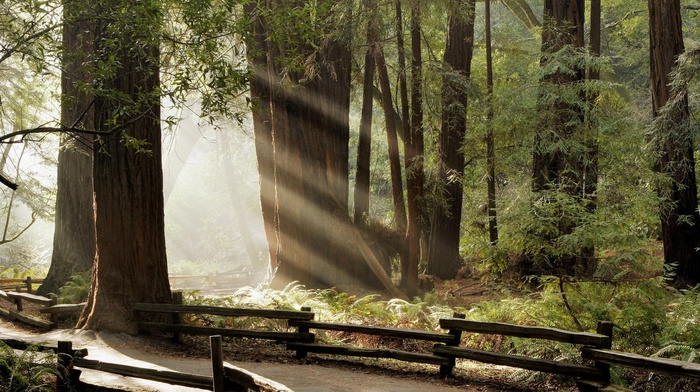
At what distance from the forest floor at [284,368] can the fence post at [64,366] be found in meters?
0.28

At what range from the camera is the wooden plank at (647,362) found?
786cm

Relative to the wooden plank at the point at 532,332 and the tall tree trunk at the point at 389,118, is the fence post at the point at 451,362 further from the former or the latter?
the tall tree trunk at the point at 389,118

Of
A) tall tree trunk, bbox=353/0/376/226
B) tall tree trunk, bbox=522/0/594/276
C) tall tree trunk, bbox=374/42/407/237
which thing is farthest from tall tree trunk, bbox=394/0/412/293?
tall tree trunk, bbox=522/0/594/276

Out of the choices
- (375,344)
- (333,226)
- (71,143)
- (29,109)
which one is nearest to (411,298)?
(333,226)

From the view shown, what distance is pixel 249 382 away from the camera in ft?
28.2

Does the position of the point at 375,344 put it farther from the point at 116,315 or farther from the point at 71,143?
the point at 71,143

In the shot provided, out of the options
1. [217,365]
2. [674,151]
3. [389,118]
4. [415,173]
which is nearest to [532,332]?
[217,365]

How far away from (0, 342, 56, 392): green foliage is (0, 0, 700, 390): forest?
7.23 feet

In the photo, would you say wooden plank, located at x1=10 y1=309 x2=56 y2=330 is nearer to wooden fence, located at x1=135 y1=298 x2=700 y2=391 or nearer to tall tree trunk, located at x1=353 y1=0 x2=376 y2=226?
wooden fence, located at x1=135 y1=298 x2=700 y2=391

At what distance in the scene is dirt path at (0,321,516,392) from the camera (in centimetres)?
988

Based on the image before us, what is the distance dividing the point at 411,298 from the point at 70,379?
29.7 feet

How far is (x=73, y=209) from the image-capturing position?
19.2 metres

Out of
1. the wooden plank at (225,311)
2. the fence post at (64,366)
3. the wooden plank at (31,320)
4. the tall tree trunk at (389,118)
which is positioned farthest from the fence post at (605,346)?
the wooden plank at (31,320)

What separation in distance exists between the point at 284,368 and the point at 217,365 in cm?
233
